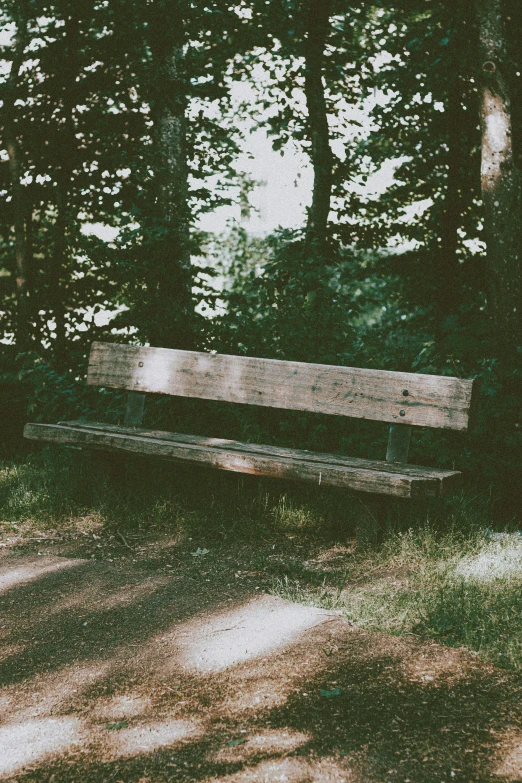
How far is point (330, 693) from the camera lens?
278cm

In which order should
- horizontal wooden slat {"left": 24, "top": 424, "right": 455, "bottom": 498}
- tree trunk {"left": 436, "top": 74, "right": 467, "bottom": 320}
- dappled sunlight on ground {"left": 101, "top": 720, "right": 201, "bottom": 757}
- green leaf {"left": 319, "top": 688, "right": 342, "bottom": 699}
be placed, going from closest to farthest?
dappled sunlight on ground {"left": 101, "top": 720, "right": 201, "bottom": 757}
green leaf {"left": 319, "top": 688, "right": 342, "bottom": 699}
horizontal wooden slat {"left": 24, "top": 424, "right": 455, "bottom": 498}
tree trunk {"left": 436, "top": 74, "right": 467, "bottom": 320}

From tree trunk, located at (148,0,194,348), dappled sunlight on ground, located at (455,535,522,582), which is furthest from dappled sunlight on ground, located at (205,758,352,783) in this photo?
Answer: tree trunk, located at (148,0,194,348)

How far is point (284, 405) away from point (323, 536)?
32.6 inches

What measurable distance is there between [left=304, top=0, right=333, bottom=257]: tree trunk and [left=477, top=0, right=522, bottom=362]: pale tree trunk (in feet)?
9.02

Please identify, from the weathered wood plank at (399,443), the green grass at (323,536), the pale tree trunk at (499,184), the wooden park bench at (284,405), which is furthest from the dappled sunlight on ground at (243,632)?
the pale tree trunk at (499,184)

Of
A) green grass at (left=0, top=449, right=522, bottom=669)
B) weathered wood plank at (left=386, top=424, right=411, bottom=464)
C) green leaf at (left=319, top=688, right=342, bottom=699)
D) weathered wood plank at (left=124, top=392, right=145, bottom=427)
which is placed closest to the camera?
green leaf at (left=319, top=688, right=342, bottom=699)

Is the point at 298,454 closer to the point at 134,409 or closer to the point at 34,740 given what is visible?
the point at 134,409

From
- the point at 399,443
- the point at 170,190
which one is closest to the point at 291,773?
the point at 399,443

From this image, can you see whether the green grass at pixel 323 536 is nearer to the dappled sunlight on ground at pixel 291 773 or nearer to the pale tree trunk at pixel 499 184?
the dappled sunlight on ground at pixel 291 773

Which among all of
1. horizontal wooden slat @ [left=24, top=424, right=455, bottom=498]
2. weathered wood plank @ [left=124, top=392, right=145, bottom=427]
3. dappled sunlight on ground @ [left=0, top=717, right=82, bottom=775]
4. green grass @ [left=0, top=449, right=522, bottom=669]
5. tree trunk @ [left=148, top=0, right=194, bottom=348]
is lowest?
dappled sunlight on ground @ [left=0, top=717, right=82, bottom=775]

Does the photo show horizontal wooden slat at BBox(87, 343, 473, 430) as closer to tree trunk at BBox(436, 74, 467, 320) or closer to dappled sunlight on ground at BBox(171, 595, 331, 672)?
dappled sunlight on ground at BBox(171, 595, 331, 672)

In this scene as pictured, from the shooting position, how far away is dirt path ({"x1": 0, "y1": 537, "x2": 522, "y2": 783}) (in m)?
2.38

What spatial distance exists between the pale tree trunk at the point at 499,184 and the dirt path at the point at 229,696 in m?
3.33

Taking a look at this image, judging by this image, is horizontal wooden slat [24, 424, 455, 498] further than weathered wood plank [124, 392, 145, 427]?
No
